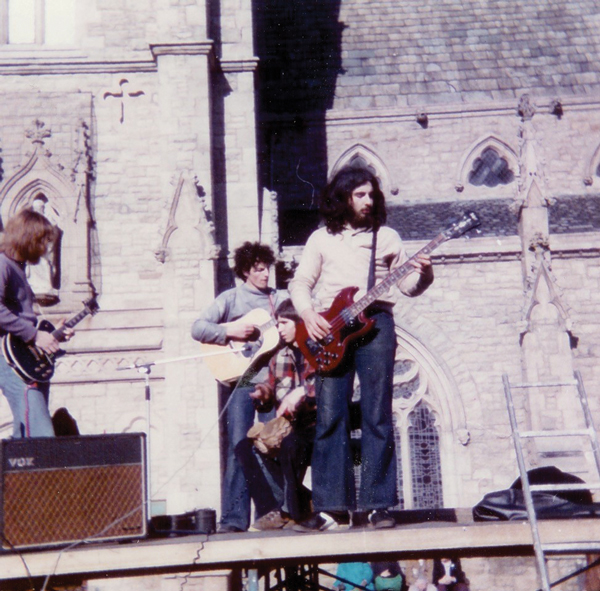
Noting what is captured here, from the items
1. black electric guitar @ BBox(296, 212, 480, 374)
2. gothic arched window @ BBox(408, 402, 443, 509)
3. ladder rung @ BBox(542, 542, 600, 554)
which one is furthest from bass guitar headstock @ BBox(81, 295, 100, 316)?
ladder rung @ BBox(542, 542, 600, 554)

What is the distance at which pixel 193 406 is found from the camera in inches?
366

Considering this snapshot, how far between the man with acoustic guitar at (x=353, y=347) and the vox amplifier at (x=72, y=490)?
2.69 ft

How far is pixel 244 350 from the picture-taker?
484 centimetres

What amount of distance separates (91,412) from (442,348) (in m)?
4.74

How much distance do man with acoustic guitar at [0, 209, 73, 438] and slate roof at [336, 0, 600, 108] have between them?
10.5m

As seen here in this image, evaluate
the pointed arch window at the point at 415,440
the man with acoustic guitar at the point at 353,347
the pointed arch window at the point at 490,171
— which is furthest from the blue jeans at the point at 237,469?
the pointed arch window at the point at 490,171

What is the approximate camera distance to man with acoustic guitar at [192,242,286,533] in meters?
4.59

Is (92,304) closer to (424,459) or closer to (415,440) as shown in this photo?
(415,440)

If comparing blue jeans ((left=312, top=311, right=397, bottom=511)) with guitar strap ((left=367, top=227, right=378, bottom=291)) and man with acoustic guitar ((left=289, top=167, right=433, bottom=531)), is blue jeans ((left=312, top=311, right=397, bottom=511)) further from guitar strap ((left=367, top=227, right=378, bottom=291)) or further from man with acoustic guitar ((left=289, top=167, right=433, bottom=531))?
guitar strap ((left=367, top=227, right=378, bottom=291))

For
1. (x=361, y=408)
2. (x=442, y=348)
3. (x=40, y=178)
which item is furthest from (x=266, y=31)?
(x=361, y=408)

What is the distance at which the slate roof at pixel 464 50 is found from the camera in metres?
14.6

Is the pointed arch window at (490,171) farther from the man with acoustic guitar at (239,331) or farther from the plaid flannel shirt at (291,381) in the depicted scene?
the plaid flannel shirt at (291,381)

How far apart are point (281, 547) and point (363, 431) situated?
26.9 inches

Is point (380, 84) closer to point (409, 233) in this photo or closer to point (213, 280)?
point (409, 233)
